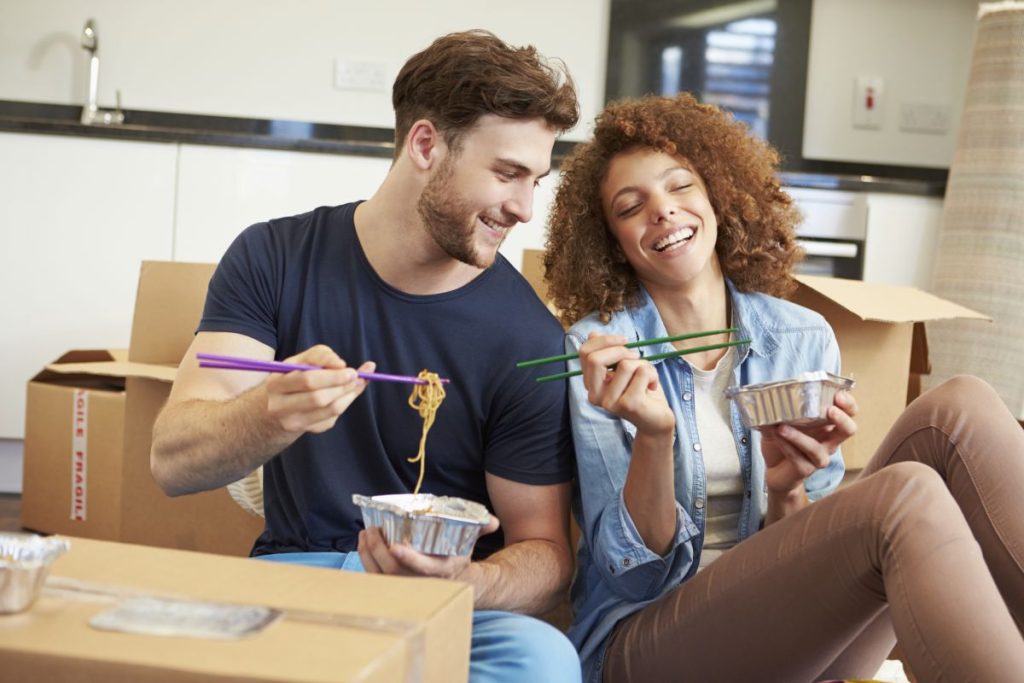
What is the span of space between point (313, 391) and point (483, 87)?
23.7 inches

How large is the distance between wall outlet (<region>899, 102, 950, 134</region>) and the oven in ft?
3.06

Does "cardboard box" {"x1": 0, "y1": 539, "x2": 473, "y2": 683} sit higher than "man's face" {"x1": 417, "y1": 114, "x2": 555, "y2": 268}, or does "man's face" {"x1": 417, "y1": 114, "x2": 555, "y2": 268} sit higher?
"man's face" {"x1": 417, "y1": 114, "x2": 555, "y2": 268}

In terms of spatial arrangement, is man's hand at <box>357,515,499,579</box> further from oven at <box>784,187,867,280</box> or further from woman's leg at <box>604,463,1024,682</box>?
oven at <box>784,187,867,280</box>

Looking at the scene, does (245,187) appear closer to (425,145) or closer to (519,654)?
(425,145)

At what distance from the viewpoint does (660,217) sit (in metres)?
1.72

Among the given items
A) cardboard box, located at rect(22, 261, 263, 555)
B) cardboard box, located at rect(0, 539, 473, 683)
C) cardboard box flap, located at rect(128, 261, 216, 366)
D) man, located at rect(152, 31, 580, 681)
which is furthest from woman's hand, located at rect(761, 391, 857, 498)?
cardboard box flap, located at rect(128, 261, 216, 366)

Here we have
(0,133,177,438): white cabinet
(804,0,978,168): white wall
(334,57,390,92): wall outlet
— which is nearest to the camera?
(0,133,177,438): white cabinet

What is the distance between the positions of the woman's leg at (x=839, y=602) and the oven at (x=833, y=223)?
2.43 meters

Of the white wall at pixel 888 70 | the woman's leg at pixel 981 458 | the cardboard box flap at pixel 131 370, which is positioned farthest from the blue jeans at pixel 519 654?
the white wall at pixel 888 70

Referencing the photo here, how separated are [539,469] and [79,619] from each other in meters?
0.81

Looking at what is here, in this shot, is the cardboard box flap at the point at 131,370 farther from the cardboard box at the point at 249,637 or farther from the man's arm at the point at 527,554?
the cardboard box at the point at 249,637

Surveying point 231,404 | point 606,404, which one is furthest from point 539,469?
point 231,404

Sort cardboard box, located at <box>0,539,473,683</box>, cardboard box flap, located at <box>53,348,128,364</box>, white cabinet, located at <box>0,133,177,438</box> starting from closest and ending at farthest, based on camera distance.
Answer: cardboard box, located at <box>0,539,473,683</box>
cardboard box flap, located at <box>53,348,128,364</box>
white cabinet, located at <box>0,133,177,438</box>

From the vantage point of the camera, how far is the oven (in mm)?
3875
